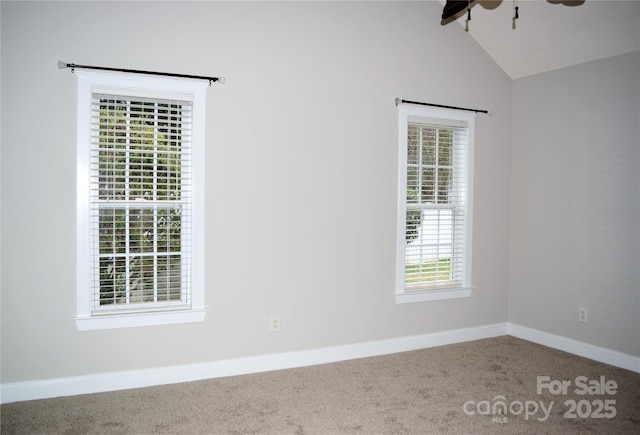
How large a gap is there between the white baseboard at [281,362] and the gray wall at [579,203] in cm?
10

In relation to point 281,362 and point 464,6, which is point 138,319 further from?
point 464,6

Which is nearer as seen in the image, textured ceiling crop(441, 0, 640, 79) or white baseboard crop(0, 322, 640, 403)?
white baseboard crop(0, 322, 640, 403)

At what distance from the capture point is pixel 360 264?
4.09 m

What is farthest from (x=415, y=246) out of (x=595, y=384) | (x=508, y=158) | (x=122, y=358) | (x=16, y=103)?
(x=16, y=103)

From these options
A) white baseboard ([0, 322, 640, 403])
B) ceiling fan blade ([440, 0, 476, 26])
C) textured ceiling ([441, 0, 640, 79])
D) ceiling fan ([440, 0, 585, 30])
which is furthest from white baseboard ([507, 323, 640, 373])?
ceiling fan blade ([440, 0, 476, 26])

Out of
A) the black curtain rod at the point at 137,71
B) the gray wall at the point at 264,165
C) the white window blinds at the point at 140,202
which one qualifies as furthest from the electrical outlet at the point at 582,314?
the black curtain rod at the point at 137,71

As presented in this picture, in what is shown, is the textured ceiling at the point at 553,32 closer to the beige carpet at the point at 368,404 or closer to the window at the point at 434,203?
the window at the point at 434,203

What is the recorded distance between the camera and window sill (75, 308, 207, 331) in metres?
3.22

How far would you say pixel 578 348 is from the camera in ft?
13.8

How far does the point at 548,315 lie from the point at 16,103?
176 inches

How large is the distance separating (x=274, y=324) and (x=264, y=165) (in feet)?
3.95

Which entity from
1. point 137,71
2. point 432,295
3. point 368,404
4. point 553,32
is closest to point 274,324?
point 368,404

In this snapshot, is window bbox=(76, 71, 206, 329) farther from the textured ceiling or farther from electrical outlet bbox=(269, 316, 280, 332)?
the textured ceiling

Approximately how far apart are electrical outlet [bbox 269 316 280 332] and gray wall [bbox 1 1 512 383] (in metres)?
0.04
